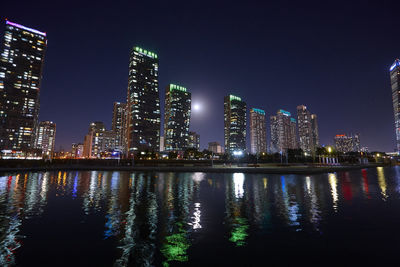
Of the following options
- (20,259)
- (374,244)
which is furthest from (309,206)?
(20,259)

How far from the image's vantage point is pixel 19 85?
556ft

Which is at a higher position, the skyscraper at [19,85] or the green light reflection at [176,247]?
the skyscraper at [19,85]

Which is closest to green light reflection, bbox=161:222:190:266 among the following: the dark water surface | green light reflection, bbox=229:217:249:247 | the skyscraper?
the dark water surface

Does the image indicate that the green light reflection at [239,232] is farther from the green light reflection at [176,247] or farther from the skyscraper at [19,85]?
the skyscraper at [19,85]

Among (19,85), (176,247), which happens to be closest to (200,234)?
(176,247)

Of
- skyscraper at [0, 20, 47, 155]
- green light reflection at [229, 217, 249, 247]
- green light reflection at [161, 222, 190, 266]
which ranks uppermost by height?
skyscraper at [0, 20, 47, 155]

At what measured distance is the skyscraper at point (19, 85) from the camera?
163 metres

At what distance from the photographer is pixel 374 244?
7.63 metres

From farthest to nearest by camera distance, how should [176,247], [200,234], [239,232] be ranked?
[239,232] < [200,234] < [176,247]

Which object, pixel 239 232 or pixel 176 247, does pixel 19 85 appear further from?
pixel 239 232

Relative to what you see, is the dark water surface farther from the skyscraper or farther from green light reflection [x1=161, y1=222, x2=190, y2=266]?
the skyscraper

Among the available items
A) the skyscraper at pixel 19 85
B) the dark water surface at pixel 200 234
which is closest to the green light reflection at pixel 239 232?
the dark water surface at pixel 200 234

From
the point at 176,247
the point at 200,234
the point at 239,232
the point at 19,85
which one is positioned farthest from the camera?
the point at 19,85

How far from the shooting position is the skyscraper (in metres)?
163
